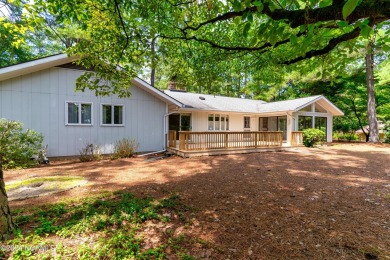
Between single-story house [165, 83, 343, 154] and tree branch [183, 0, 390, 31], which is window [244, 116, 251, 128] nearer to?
single-story house [165, 83, 343, 154]

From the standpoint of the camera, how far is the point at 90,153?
10023 millimetres

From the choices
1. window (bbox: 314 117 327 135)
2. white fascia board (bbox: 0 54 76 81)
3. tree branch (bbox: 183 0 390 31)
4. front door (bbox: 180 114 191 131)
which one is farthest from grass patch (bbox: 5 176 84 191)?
window (bbox: 314 117 327 135)

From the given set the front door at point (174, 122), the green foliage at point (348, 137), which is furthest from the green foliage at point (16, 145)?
the green foliage at point (348, 137)

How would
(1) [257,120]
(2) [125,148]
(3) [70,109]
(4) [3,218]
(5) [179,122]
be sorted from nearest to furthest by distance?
(4) [3,218] < (3) [70,109] < (2) [125,148] < (5) [179,122] < (1) [257,120]

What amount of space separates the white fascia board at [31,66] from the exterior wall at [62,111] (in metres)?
0.23

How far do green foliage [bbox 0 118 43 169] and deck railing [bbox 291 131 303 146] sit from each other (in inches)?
599

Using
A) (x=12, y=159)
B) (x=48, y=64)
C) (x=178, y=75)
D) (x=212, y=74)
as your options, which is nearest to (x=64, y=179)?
(x=12, y=159)

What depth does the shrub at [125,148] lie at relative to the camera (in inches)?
400

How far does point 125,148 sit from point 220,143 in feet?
16.8

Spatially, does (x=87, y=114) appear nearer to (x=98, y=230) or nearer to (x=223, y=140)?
(x=223, y=140)

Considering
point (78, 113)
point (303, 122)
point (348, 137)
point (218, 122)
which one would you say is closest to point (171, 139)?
point (78, 113)

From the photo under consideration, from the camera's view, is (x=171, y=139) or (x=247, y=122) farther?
(x=247, y=122)

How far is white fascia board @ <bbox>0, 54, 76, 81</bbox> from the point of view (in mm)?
7963

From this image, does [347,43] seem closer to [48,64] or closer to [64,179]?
[64,179]
